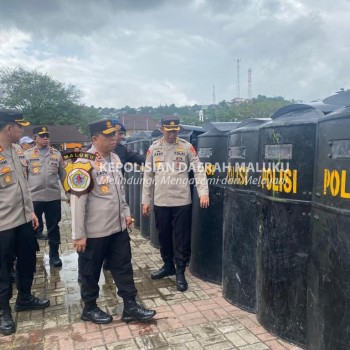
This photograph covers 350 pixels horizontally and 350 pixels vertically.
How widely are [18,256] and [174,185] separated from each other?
1.80m

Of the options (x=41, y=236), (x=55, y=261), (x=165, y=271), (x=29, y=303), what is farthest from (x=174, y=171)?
(x=41, y=236)

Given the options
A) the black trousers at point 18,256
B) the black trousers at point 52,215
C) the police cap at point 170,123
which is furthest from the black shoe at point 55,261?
the police cap at point 170,123

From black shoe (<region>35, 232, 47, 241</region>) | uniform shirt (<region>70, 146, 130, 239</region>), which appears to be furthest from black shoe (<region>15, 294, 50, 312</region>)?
black shoe (<region>35, 232, 47, 241</region>)

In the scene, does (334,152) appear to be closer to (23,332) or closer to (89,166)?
(89,166)

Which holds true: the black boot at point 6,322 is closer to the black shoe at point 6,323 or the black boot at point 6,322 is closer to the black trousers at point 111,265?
the black shoe at point 6,323

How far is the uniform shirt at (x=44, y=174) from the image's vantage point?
4777 millimetres

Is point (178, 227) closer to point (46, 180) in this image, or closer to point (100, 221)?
point (100, 221)

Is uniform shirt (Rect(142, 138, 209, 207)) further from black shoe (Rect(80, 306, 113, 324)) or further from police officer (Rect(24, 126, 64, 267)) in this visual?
police officer (Rect(24, 126, 64, 267))

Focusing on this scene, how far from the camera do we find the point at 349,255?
7.06 ft

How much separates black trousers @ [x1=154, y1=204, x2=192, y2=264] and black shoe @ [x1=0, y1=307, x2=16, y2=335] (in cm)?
183

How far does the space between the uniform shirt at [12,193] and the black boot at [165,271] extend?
1736mm

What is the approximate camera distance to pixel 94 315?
10.8ft

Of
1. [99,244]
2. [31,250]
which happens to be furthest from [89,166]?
[31,250]

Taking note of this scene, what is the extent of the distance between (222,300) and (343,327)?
1.66 metres
